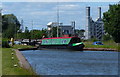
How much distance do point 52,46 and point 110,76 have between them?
60752 millimetres

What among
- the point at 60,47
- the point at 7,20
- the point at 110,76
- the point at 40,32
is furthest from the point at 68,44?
the point at 40,32

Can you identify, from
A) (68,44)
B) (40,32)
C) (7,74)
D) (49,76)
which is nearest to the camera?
(7,74)

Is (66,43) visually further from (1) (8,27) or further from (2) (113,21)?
(1) (8,27)

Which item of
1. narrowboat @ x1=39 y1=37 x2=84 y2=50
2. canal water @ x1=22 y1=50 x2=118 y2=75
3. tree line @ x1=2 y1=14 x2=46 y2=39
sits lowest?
canal water @ x1=22 y1=50 x2=118 y2=75

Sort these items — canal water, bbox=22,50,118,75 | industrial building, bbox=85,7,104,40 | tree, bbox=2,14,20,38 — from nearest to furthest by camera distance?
canal water, bbox=22,50,118,75
tree, bbox=2,14,20,38
industrial building, bbox=85,7,104,40

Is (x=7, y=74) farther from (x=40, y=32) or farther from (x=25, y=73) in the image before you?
(x=40, y=32)

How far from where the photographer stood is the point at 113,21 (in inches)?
3494

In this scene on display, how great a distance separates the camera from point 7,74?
19.7m

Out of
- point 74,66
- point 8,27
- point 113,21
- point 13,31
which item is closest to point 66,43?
point 113,21

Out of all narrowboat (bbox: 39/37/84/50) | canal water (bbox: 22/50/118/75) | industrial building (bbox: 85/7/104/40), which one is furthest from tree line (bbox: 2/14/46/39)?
canal water (bbox: 22/50/118/75)

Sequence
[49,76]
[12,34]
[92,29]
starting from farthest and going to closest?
[92,29] → [12,34] → [49,76]

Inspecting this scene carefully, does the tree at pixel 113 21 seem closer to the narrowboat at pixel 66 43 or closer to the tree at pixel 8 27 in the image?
the narrowboat at pixel 66 43

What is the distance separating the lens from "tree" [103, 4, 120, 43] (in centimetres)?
8762

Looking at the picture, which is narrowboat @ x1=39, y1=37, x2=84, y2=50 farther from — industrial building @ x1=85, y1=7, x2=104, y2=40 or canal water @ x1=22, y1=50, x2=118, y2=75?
industrial building @ x1=85, y1=7, x2=104, y2=40
